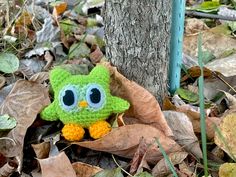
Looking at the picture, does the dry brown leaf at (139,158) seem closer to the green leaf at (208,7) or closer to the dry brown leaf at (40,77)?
the dry brown leaf at (40,77)

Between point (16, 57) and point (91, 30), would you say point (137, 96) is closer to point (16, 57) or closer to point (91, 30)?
point (16, 57)

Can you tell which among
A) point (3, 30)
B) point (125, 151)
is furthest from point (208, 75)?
point (3, 30)

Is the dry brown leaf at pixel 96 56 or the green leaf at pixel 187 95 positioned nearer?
the green leaf at pixel 187 95

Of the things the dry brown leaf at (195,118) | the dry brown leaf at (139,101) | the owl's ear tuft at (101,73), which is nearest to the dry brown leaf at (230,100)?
the dry brown leaf at (195,118)

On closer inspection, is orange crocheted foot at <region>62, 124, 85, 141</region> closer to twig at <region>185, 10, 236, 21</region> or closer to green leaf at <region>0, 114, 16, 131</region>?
green leaf at <region>0, 114, 16, 131</region>

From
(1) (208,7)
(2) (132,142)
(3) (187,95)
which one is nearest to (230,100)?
(3) (187,95)

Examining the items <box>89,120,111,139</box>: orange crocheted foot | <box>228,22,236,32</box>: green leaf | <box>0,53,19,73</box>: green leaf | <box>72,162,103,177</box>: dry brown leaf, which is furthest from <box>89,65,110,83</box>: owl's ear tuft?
<box>228,22,236,32</box>: green leaf

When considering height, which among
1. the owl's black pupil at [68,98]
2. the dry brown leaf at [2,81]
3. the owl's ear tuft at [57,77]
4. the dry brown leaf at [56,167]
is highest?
the owl's ear tuft at [57,77]
